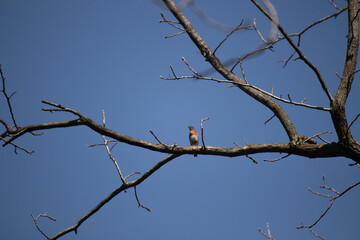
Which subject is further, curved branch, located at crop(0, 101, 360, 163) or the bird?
the bird

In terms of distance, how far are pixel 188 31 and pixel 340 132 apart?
6.47 feet

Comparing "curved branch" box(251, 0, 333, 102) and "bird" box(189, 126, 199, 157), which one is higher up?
"bird" box(189, 126, 199, 157)

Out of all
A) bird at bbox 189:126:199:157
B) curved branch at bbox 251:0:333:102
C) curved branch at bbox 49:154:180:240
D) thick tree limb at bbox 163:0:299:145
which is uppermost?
bird at bbox 189:126:199:157

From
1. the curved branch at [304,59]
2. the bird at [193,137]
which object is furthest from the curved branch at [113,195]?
the bird at [193,137]

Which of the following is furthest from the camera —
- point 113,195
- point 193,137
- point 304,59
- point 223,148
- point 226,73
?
point 193,137

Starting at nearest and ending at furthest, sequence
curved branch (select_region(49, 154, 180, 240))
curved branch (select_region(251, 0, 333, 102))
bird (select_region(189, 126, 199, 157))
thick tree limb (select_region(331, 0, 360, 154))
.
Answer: curved branch (select_region(251, 0, 333, 102)) < thick tree limb (select_region(331, 0, 360, 154)) < curved branch (select_region(49, 154, 180, 240)) < bird (select_region(189, 126, 199, 157))

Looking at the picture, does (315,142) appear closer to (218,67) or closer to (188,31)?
(218,67)

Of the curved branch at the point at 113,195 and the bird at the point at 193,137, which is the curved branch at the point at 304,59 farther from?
the bird at the point at 193,137

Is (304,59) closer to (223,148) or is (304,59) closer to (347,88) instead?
(347,88)

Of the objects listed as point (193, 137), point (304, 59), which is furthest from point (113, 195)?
point (193, 137)

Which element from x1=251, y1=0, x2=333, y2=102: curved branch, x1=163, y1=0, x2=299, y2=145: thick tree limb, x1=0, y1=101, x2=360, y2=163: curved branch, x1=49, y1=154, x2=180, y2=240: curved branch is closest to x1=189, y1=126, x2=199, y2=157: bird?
x1=163, y1=0, x2=299, y2=145: thick tree limb

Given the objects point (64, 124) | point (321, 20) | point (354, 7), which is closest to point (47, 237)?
point (64, 124)

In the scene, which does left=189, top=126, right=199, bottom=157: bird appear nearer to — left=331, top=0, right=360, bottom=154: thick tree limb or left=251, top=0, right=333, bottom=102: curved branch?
left=331, top=0, right=360, bottom=154: thick tree limb

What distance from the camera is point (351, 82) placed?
3.11m
